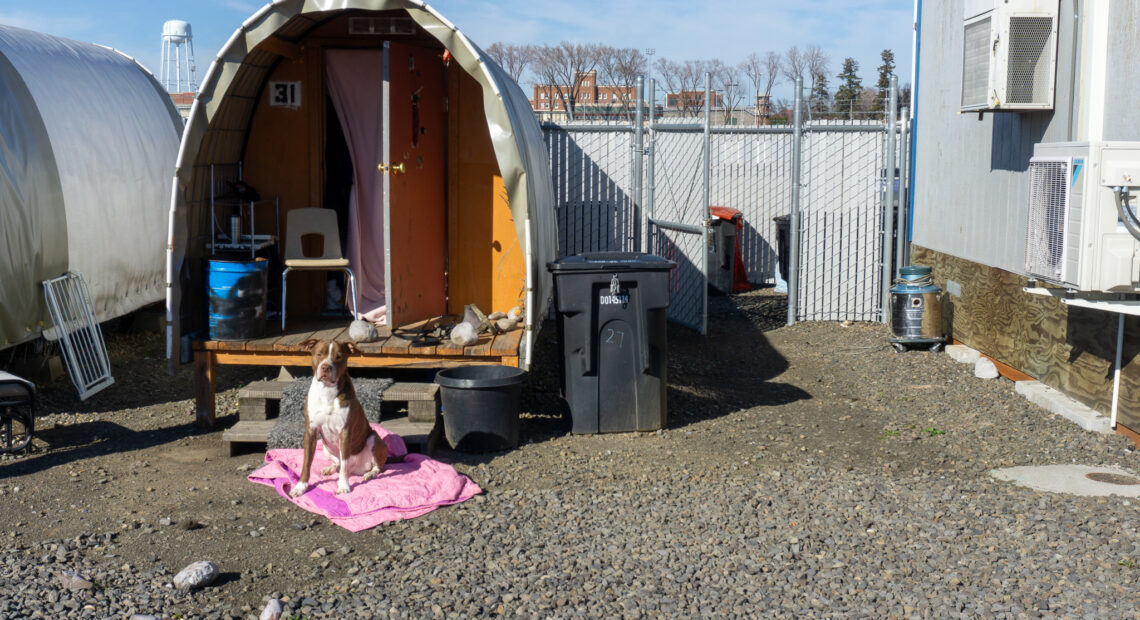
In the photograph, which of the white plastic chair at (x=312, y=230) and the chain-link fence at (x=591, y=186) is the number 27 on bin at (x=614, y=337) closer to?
the white plastic chair at (x=312, y=230)

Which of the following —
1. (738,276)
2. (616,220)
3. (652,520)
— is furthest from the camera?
(738,276)

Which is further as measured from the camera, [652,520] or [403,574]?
[652,520]

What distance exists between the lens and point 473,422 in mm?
6742

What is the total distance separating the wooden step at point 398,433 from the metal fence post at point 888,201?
622cm

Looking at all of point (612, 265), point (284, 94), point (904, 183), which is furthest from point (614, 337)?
point (904, 183)

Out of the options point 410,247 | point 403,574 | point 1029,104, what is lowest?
point 403,574

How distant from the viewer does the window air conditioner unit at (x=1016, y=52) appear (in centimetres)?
741

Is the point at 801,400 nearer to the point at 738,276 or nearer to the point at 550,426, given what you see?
the point at 550,426

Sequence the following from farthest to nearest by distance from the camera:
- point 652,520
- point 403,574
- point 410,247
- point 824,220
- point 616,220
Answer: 1. point 616,220
2. point 824,220
3. point 410,247
4. point 652,520
5. point 403,574

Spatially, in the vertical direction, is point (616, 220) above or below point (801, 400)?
above

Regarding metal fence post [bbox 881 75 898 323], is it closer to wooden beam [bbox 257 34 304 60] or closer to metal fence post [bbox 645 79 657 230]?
metal fence post [bbox 645 79 657 230]

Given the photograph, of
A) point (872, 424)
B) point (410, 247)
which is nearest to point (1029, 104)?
point (872, 424)

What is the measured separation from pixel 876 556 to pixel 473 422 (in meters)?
2.76

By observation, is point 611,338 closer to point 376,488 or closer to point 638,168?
point 376,488
